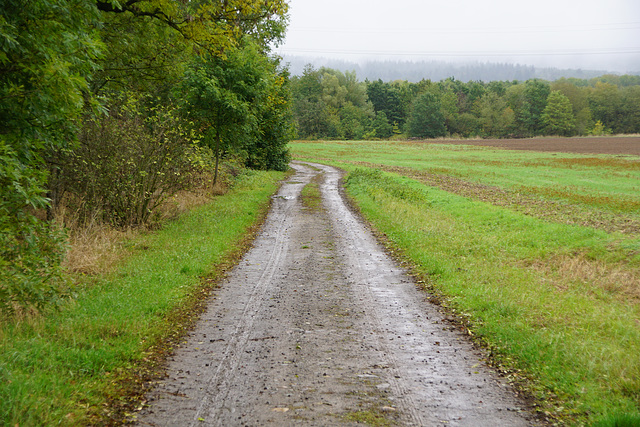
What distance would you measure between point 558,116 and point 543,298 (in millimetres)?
123458

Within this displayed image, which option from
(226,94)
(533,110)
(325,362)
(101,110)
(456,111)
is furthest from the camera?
(456,111)

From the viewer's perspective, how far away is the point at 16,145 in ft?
18.4

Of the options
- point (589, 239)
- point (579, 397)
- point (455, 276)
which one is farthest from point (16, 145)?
point (589, 239)

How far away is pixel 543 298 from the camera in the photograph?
7848mm

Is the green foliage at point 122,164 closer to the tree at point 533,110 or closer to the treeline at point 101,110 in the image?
the treeline at point 101,110

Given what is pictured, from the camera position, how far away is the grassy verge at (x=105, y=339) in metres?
4.26

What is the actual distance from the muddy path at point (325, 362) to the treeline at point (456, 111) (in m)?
103

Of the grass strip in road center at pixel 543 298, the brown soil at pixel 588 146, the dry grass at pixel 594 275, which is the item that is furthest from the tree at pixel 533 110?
the dry grass at pixel 594 275

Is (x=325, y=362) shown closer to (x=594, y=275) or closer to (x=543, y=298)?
(x=543, y=298)

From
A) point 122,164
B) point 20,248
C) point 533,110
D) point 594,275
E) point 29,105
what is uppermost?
point 533,110

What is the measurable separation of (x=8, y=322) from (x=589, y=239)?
1313cm

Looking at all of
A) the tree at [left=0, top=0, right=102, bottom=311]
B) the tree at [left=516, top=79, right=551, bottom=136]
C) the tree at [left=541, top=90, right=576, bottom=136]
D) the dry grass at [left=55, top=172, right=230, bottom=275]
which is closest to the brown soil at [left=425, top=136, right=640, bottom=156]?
the tree at [left=541, top=90, right=576, bottom=136]

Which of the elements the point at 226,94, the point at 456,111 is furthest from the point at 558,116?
the point at 226,94

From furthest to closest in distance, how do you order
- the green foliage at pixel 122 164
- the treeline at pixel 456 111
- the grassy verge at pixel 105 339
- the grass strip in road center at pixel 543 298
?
the treeline at pixel 456 111, the green foliage at pixel 122 164, the grass strip in road center at pixel 543 298, the grassy verge at pixel 105 339
